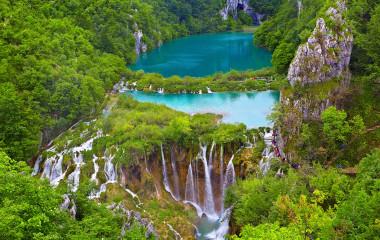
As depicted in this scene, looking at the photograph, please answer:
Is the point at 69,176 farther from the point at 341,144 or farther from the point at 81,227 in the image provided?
the point at 341,144

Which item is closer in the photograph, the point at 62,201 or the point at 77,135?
the point at 62,201

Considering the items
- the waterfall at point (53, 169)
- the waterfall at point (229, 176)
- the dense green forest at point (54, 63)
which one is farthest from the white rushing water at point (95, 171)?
the waterfall at point (229, 176)

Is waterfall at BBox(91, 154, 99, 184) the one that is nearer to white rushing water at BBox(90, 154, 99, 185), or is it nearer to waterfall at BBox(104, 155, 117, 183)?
white rushing water at BBox(90, 154, 99, 185)

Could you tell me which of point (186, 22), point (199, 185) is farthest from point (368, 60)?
point (186, 22)

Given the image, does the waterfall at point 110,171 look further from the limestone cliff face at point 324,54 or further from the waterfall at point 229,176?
the limestone cliff face at point 324,54

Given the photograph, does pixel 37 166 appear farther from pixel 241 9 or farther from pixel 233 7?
pixel 241 9

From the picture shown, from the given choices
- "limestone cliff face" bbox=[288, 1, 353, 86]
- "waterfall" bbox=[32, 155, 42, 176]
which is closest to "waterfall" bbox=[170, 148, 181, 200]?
"waterfall" bbox=[32, 155, 42, 176]

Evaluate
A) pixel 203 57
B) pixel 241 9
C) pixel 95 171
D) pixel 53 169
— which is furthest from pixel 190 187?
pixel 241 9
